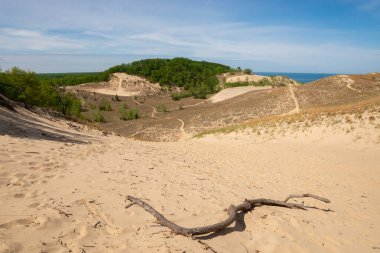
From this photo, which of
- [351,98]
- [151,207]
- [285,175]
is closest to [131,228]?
[151,207]

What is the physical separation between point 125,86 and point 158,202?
7501 centimetres

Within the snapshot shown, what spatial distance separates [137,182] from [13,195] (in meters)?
2.66

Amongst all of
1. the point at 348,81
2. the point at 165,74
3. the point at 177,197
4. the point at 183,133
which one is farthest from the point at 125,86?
the point at 177,197

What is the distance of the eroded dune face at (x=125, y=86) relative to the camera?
7488 centimetres

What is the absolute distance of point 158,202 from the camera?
5.65 m

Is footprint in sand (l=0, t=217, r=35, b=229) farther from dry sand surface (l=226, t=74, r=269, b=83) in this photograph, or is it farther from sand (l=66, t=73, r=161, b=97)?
sand (l=66, t=73, r=161, b=97)

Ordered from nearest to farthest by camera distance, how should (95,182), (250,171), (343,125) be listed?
1. (95,182)
2. (250,171)
3. (343,125)

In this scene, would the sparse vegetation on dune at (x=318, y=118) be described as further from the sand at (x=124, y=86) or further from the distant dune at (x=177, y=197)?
the sand at (x=124, y=86)

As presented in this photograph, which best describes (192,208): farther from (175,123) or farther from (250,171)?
(175,123)

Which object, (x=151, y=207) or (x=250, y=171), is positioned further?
(x=250, y=171)

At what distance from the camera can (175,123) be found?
3086 centimetres

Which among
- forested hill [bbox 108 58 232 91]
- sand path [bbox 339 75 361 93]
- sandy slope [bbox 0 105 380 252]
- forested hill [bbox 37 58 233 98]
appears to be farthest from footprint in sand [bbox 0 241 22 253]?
forested hill [bbox 108 58 232 91]

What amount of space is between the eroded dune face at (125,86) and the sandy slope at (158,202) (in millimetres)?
65173

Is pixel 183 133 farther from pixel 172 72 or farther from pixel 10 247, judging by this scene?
pixel 172 72
